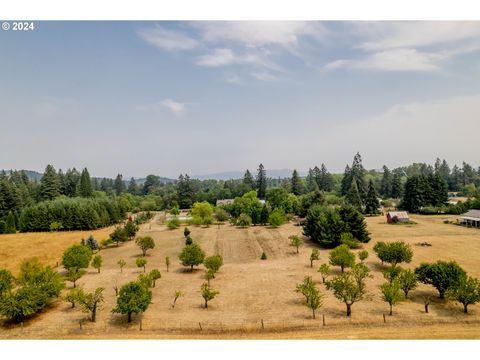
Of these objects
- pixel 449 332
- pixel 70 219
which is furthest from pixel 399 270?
pixel 70 219

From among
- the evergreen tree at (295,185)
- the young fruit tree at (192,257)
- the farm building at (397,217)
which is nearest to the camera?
the young fruit tree at (192,257)

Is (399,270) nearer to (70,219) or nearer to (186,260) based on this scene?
(186,260)

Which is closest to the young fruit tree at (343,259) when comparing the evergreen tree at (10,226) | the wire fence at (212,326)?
the wire fence at (212,326)

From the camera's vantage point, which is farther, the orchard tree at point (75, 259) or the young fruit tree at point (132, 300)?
the orchard tree at point (75, 259)

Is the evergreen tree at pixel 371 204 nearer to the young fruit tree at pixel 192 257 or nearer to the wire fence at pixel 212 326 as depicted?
the young fruit tree at pixel 192 257

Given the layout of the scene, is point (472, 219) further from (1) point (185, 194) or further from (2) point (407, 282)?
(1) point (185, 194)

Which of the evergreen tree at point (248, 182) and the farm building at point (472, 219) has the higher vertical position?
the evergreen tree at point (248, 182)
